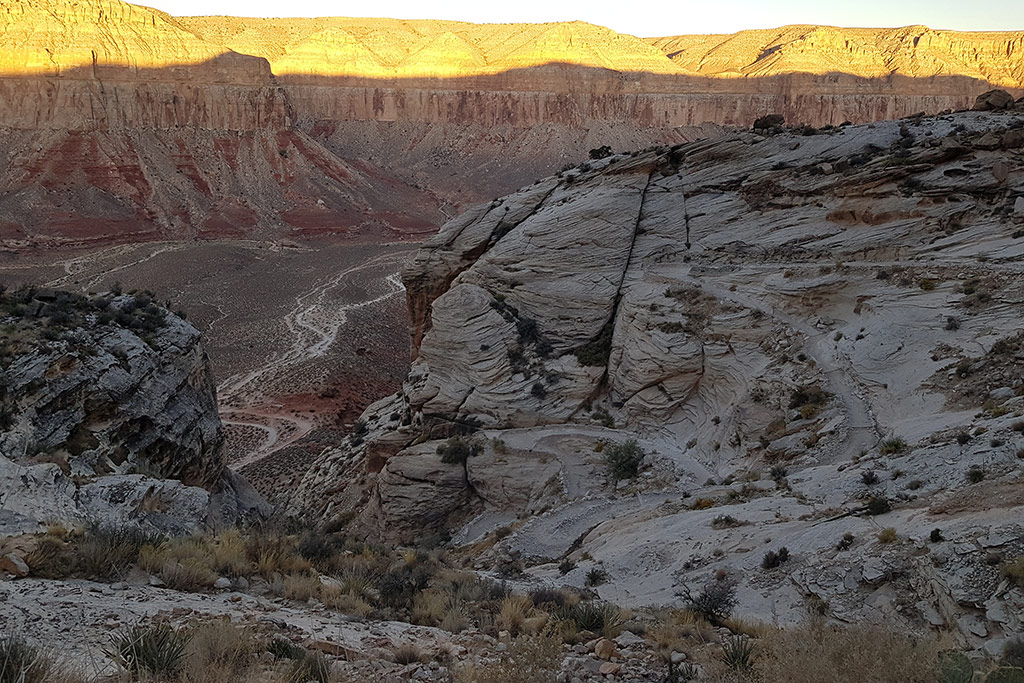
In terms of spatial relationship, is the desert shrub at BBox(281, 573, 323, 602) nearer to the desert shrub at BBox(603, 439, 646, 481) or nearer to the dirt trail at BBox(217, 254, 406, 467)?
the desert shrub at BBox(603, 439, 646, 481)

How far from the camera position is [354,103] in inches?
4316

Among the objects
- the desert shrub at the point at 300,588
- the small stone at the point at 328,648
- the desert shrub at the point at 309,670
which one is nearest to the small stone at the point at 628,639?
the small stone at the point at 328,648

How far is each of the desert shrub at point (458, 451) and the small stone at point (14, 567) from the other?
10.3 metres

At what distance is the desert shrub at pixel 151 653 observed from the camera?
4.76 meters

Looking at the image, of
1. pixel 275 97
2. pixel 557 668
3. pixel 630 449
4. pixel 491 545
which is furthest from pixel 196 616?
pixel 275 97

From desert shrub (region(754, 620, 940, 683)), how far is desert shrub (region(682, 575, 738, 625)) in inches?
94.3

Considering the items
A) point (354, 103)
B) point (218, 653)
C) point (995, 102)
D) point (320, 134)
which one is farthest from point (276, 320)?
point (354, 103)

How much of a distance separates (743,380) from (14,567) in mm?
13109

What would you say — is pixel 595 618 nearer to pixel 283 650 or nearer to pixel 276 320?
pixel 283 650

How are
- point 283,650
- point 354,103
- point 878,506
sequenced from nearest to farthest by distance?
point 283,650, point 878,506, point 354,103

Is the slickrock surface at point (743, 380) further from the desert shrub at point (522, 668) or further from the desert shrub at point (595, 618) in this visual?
the desert shrub at point (522, 668)

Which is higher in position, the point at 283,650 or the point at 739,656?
the point at 283,650

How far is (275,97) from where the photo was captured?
279ft

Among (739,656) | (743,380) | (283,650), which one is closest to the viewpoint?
(283,650)
